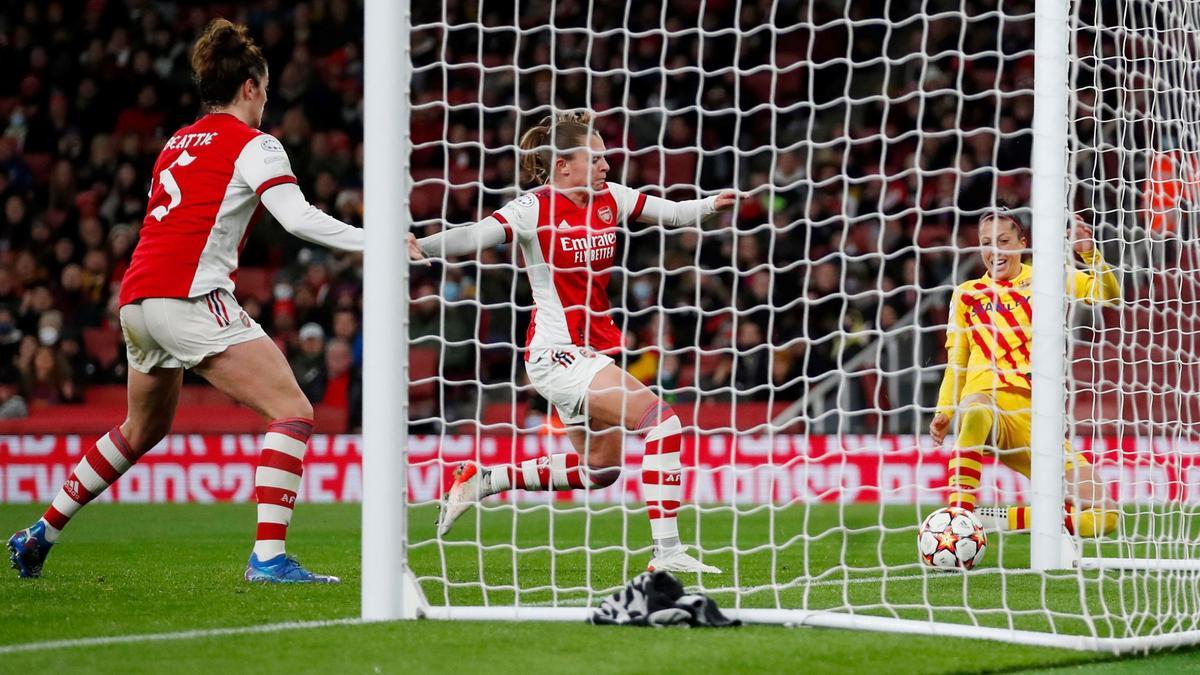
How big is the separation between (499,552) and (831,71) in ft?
29.7

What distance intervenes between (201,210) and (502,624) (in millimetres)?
2063

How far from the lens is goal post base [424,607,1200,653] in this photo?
4262mm

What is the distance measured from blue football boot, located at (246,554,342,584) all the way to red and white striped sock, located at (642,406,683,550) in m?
1.23

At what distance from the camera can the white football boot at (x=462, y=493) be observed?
681 centimetres

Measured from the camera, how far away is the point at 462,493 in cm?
714

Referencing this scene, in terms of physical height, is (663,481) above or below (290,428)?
below

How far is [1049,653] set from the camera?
4.17 metres

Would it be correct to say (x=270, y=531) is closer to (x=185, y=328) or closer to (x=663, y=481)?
(x=185, y=328)

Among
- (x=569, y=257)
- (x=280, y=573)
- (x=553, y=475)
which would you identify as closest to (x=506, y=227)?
(x=569, y=257)

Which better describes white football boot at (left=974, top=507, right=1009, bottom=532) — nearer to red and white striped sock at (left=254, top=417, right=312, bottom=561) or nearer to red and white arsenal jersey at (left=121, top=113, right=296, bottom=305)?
red and white striped sock at (left=254, top=417, right=312, bottom=561)

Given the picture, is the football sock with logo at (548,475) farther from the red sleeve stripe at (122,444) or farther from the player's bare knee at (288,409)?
the red sleeve stripe at (122,444)

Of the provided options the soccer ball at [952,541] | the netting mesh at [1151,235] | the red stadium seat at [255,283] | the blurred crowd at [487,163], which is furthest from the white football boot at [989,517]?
the red stadium seat at [255,283]

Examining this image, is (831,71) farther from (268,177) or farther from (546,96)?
(268,177)

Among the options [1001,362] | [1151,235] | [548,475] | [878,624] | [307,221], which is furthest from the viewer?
[1151,235]
